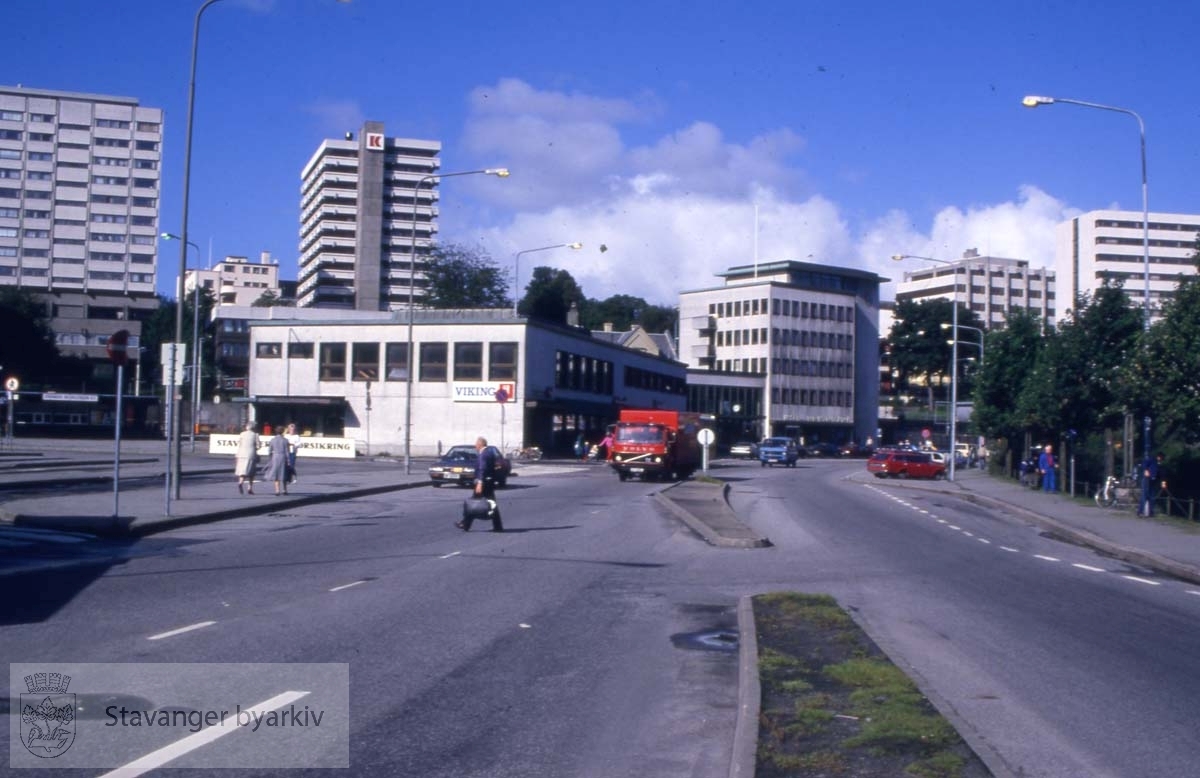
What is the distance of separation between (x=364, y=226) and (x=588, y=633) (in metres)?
111

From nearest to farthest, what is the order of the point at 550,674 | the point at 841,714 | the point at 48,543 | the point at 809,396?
the point at 841,714 → the point at 550,674 → the point at 48,543 → the point at 809,396

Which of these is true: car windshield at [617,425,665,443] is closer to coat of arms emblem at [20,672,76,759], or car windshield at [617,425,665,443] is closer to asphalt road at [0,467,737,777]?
asphalt road at [0,467,737,777]

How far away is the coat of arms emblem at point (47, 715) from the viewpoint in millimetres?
6207

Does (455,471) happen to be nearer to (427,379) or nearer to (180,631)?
(180,631)

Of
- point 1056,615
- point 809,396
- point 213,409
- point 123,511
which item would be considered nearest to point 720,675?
point 1056,615

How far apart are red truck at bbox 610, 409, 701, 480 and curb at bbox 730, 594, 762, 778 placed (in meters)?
31.9

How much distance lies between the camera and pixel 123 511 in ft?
68.6

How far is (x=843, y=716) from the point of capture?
23.7 ft

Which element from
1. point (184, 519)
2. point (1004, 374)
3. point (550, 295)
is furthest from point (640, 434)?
point (550, 295)

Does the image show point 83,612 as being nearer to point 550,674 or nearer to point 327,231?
point 550,674

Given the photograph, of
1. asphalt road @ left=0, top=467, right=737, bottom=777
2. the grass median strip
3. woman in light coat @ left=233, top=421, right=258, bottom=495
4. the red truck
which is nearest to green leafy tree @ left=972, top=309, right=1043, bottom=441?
the red truck

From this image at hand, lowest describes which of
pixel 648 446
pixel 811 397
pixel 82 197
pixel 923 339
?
pixel 648 446

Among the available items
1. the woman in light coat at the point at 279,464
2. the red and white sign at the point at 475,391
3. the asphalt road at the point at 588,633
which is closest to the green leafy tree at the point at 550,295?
the red and white sign at the point at 475,391

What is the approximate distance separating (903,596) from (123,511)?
48.2ft
